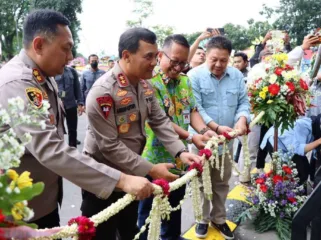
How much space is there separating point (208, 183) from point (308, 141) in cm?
203

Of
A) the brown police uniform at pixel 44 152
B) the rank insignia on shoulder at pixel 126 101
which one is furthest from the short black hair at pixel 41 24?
the rank insignia on shoulder at pixel 126 101

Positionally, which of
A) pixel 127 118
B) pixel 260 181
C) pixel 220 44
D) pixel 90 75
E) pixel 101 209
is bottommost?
pixel 260 181

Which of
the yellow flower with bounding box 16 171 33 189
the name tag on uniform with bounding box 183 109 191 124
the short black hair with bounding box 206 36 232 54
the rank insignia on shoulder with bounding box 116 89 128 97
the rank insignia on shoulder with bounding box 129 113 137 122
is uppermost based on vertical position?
the short black hair with bounding box 206 36 232 54

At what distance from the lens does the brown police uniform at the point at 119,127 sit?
2025 millimetres

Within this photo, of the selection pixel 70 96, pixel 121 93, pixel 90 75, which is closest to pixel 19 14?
pixel 90 75

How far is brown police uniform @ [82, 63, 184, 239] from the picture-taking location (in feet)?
6.64

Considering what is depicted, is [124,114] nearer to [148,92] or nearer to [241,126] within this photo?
[148,92]

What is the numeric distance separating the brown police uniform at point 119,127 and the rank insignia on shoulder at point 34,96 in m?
0.43

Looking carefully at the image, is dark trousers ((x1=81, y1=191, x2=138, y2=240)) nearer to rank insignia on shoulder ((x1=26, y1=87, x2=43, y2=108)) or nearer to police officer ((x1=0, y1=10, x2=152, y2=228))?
police officer ((x1=0, y1=10, x2=152, y2=228))

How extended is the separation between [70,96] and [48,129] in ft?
16.1

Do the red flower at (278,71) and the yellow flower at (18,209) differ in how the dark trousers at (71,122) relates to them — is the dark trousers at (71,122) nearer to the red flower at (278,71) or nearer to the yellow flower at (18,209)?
the red flower at (278,71)

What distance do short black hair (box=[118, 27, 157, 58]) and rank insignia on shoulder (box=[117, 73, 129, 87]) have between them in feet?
0.51

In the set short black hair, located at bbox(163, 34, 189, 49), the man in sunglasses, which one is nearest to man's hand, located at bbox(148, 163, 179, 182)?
the man in sunglasses

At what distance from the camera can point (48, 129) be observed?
157 centimetres
